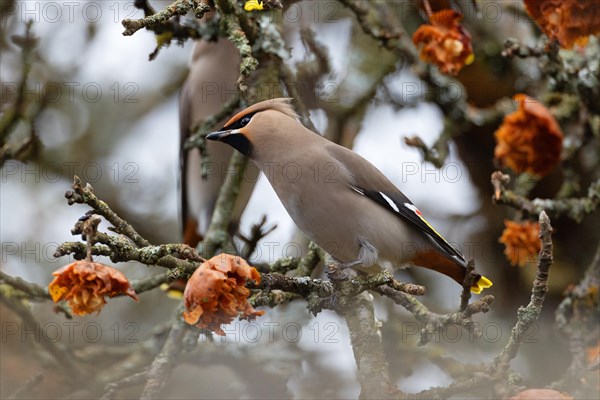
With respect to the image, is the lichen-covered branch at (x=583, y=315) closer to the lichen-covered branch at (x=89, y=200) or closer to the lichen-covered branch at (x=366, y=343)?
the lichen-covered branch at (x=366, y=343)

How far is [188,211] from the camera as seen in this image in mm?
4422

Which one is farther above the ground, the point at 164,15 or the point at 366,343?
the point at 164,15

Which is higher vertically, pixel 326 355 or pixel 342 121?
pixel 342 121

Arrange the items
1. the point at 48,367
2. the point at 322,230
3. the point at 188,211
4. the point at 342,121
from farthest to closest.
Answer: the point at 188,211 < the point at 342,121 < the point at 48,367 < the point at 322,230

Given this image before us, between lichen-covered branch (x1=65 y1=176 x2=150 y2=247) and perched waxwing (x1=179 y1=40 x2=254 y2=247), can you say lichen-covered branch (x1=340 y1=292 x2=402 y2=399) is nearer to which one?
lichen-covered branch (x1=65 y1=176 x2=150 y2=247)

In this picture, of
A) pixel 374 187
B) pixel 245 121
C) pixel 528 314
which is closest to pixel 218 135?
pixel 245 121

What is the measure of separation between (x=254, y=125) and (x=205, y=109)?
60.0 inches

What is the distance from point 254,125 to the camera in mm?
3023

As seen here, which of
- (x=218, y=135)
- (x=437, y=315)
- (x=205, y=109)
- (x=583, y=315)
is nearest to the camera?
(x=437, y=315)

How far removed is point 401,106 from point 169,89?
4.97 ft

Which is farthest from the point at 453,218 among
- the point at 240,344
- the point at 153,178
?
the point at 153,178

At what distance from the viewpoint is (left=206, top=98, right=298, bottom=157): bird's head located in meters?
2.95

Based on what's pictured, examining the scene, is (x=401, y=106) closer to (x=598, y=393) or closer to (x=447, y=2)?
(x=447, y=2)

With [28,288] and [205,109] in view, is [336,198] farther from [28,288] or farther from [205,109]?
[205,109]
